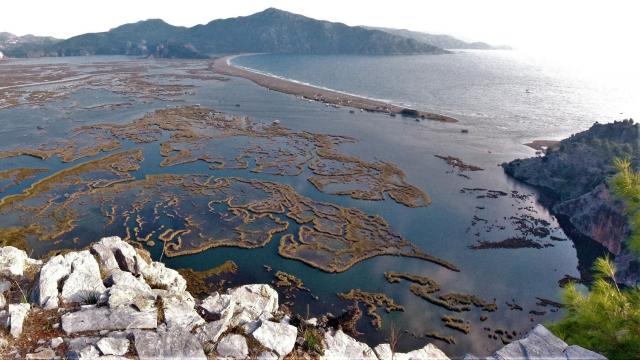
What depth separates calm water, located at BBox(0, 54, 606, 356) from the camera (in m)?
44.3

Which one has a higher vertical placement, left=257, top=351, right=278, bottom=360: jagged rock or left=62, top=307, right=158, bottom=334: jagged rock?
left=62, top=307, right=158, bottom=334: jagged rock

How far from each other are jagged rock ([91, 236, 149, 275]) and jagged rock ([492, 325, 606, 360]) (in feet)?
77.5

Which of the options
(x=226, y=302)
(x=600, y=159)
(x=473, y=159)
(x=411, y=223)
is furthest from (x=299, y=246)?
(x=600, y=159)

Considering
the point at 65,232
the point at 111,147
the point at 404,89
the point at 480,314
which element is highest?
the point at 404,89

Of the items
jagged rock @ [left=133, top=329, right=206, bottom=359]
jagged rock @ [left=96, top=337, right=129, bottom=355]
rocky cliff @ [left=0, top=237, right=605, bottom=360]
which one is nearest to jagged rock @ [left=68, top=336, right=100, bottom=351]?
rocky cliff @ [left=0, top=237, right=605, bottom=360]

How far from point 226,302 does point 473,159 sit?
85.4 meters

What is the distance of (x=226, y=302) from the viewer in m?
21.4

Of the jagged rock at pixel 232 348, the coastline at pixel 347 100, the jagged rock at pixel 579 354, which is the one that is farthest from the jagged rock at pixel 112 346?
the coastline at pixel 347 100

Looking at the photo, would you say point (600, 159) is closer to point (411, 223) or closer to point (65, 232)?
point (411, 223)

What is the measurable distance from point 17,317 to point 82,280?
454 cm

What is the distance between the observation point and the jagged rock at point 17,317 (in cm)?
1688

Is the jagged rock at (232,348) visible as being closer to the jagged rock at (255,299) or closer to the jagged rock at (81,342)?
the jagged rock at (255,299)

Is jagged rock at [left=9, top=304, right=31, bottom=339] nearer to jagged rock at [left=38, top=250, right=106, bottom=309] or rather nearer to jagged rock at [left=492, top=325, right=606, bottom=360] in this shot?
jagged rock at [left=38, top=250, right=106, bottom=309]

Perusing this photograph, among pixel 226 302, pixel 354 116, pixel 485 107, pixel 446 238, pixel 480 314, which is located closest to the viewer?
pixel 226 302
